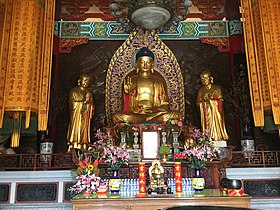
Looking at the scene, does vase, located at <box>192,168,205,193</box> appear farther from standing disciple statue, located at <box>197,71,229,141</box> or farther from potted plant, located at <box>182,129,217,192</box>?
standing disciple statue, located at <box>197,71,229,141</box>

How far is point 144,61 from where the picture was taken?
23.4 ft

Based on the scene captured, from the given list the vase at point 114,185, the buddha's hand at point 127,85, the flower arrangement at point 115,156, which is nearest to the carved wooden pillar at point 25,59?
the flower arrangement at point 115,156

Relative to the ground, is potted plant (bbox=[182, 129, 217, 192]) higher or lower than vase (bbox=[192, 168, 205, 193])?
higher

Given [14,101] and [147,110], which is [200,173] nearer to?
[147,110]

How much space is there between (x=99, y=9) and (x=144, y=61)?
5.95 ft

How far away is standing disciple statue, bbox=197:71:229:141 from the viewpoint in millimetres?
6553

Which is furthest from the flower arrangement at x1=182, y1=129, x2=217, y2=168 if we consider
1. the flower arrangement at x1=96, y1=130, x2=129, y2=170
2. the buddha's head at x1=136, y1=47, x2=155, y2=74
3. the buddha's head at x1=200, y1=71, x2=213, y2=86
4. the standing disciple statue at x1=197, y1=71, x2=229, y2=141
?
the buddha's head at x1=136, y1=47, x2=155, y2=74

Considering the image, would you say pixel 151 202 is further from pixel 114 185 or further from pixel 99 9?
pixel 99 9

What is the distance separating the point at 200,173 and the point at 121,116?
2319 mm

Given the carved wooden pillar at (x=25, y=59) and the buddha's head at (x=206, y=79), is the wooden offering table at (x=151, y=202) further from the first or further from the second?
the buddha's head at (x=206, y=79)

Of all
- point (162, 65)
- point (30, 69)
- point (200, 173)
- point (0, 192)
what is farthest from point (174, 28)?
point (0, 192)

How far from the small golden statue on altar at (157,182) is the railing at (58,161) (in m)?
1.59

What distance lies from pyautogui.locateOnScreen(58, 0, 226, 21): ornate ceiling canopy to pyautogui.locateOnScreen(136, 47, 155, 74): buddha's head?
1149 mm

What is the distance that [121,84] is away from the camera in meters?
7.24
